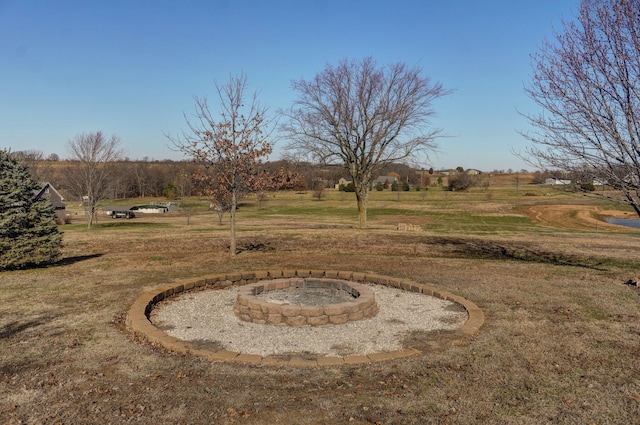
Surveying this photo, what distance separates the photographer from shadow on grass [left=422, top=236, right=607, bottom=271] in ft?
42.7

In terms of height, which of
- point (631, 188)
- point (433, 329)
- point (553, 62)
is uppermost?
point (553, 62)

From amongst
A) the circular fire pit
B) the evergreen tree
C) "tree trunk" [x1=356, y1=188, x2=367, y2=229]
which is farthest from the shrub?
the evergreen tree

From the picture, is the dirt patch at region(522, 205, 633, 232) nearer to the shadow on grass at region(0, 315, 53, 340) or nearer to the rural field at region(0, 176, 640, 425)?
the rural field at region(0, 176, 640, 425)

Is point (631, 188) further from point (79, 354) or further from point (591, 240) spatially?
point (79, 354)

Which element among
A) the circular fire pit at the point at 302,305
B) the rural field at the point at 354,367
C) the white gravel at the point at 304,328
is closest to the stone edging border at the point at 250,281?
the rural field at the point at 354,367

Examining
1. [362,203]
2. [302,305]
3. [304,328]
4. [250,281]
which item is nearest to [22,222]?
[250,281]

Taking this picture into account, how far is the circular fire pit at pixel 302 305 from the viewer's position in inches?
271

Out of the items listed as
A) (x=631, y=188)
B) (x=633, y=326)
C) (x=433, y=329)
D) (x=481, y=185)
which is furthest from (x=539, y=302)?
(x=481, y=185)

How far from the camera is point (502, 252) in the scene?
15.1 metres

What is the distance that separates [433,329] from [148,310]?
5.02 metres

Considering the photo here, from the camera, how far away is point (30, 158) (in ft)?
225

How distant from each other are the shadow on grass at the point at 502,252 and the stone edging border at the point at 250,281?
5703mm

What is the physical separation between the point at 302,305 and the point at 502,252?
405 inches

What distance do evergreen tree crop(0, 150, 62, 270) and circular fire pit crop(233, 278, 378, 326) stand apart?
6.99m
